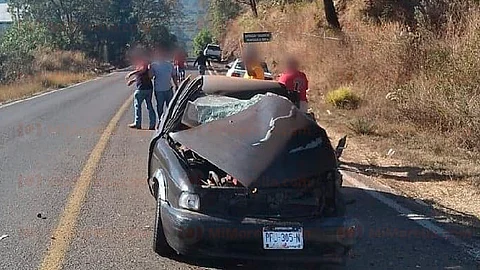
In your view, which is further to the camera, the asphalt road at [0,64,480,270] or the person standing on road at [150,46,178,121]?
the person standing on road at [150,46,178,121]

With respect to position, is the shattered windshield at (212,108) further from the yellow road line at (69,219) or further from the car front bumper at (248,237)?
the yellow road line at (69,219)

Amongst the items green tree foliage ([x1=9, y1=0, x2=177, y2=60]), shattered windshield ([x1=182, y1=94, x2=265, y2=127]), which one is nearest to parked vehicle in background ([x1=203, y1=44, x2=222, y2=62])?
green tree foliage ([x1=9, y1=0, x2=177, y2=60])

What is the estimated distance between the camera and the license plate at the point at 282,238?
5.48m

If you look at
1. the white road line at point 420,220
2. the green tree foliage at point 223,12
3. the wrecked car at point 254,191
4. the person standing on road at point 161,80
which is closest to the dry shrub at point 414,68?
the person standing on road at point 161,80

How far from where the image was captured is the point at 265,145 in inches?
233

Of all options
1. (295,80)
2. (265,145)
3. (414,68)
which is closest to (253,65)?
(295,80)

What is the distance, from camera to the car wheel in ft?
19.7

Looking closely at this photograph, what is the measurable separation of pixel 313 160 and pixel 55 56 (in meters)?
57.1

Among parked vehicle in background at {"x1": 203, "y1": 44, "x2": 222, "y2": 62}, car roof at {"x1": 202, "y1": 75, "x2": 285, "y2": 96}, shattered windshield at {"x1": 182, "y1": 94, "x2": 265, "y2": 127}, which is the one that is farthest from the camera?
parked vehicle in background at {"x1": 203, "y1": 44, "x2": 222, "y2": 62}

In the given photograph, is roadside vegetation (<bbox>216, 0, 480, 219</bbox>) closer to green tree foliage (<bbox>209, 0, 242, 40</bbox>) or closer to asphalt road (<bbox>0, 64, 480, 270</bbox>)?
asphalt road (<bbox>0, 64, 480, 270</bbox>)

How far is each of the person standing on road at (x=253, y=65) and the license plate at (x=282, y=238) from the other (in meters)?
6.21

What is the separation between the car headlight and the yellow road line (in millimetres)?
1150

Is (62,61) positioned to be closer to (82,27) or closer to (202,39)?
(82,27)

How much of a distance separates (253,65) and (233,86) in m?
4.61
